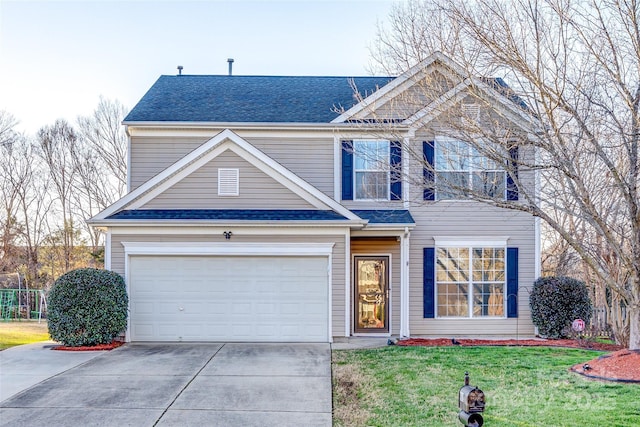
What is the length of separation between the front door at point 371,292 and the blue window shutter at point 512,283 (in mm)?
2996

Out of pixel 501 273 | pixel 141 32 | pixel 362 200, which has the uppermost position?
pixel 141 32

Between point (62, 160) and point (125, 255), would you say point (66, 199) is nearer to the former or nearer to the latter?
point (62, 160)

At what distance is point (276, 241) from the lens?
38.8ft

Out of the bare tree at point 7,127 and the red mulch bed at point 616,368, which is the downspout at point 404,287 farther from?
the bare tree at point 7,127

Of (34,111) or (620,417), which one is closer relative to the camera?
(620,417)

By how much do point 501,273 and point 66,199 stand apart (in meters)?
21.8

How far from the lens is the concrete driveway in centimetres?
650

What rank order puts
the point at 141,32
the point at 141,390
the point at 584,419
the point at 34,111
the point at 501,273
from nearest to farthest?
the point at 584,419 → the point at 141,390 → the point at 501,273 → the point at 141,32 → the point at 34,111

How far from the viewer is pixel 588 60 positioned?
26.2 feet

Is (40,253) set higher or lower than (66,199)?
lower

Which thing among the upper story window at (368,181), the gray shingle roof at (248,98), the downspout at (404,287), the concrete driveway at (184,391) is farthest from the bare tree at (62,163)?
the downspout at (404,287)

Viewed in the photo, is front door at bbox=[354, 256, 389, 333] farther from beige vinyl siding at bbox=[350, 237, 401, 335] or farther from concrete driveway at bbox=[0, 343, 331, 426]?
concrete driveway at bbox=[0, 343, 331, 426]

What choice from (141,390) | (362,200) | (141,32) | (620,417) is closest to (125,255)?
(141,390)

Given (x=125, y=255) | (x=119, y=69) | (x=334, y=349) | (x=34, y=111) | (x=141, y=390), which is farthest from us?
(x=34, y=111)
